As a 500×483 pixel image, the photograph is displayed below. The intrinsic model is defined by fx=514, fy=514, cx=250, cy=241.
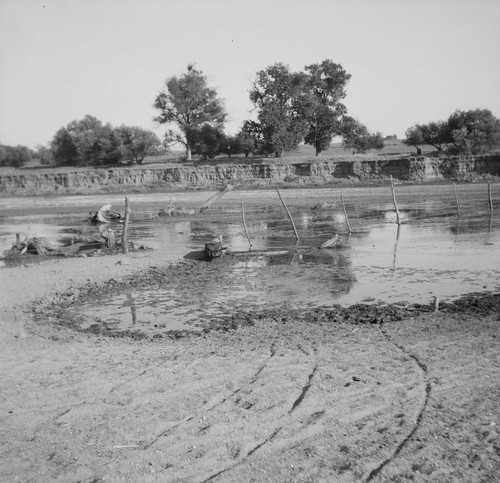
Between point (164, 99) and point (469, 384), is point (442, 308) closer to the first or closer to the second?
point (469, 384)

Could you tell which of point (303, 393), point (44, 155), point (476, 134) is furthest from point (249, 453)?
point (44, 155)

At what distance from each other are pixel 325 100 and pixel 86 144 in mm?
27308

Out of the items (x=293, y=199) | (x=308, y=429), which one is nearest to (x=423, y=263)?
(x=308, y=429)

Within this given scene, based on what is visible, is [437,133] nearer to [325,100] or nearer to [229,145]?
[325,100]

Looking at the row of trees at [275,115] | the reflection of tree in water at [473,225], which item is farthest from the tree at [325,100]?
the reflection of tree in water at [473,225]

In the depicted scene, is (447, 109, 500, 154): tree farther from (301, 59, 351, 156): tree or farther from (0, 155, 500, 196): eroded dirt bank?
(301, 59, 351, 156): tree

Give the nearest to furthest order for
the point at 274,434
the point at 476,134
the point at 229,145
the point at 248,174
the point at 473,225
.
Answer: the point at 274,434, the point at 473,225, the point at 476,134, the point at 248,174, the point at 229,145

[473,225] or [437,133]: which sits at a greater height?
[437,133]

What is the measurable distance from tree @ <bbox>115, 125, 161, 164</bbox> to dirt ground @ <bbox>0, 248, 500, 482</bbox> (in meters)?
51.5

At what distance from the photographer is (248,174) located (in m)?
52.0

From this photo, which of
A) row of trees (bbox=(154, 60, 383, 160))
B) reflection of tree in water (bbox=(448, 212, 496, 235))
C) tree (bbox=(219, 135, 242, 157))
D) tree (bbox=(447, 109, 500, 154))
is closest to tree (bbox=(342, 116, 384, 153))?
row of trees (bbox=(154, 60, 383, 160))

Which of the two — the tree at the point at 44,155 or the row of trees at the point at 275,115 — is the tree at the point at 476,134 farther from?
the tree at the point at 44,155

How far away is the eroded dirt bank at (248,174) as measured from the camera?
158 ft

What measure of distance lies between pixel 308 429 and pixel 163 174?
4956 cm
